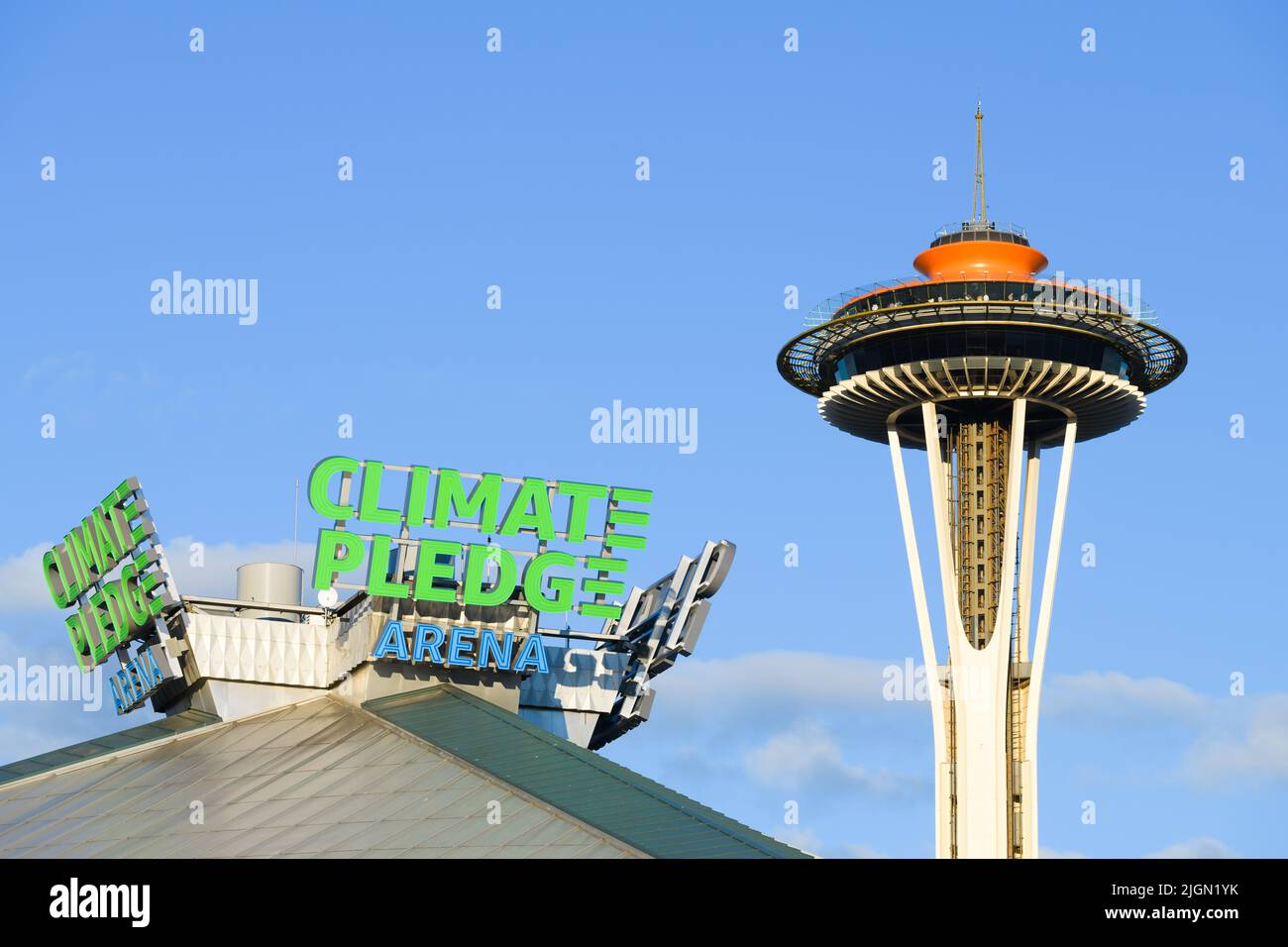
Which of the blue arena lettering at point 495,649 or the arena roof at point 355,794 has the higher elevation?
the blue arena lettering at point 495,649

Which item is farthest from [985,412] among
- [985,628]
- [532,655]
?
[532,655]

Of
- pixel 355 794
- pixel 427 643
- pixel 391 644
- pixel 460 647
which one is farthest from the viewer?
pixel 460 647

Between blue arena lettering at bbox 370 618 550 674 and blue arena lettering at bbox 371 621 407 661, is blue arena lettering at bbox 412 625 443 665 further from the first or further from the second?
blue arena lettering at bbox 371 621 407 661

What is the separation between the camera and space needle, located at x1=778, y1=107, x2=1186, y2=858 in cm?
Answer: 17262

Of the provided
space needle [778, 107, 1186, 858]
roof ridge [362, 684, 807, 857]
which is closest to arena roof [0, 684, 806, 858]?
roof ridge [362, 684, 807, 857]

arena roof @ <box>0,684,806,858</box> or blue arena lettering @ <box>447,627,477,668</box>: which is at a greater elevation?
blue arena lettering @ <box>447,627,477,668</box>

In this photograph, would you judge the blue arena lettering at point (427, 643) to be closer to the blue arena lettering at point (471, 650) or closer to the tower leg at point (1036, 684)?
the blue arena lettering at point (471, 650)

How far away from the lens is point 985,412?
181m

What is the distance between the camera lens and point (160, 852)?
3226 inches

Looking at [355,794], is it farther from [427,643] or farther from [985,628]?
[985,628]

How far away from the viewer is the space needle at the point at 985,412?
566ft

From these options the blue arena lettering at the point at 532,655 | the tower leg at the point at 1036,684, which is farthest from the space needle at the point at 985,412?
the blue arena lettering at the point at 532,655
